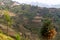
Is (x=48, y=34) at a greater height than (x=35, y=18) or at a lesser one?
greater

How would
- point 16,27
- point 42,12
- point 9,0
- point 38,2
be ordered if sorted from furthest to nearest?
point 38,2, point 9,0, point 42,12, point 16,27

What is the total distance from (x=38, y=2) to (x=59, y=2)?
29.5ft

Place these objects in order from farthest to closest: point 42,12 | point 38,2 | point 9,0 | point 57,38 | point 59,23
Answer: point 38,2 < point 9,0 < point 42,12 < point 59,23 < point 57,38

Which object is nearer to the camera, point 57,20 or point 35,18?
point 57,20

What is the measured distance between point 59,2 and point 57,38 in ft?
157

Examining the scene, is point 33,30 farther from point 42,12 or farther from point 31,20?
point 42,12

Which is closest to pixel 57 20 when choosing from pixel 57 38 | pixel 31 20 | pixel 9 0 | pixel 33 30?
pixel 31 20

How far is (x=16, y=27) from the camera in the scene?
3916 cm

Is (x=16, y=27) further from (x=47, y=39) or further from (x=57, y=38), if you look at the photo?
(x=47, y=39)

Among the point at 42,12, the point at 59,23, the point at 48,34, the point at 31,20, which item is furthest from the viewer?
the point at 42,12

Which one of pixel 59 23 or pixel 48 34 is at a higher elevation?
pixel 48 34

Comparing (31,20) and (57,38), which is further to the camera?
(31,20)

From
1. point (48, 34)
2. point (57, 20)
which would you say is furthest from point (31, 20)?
point (48, 34)

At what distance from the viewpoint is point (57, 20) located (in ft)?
160
